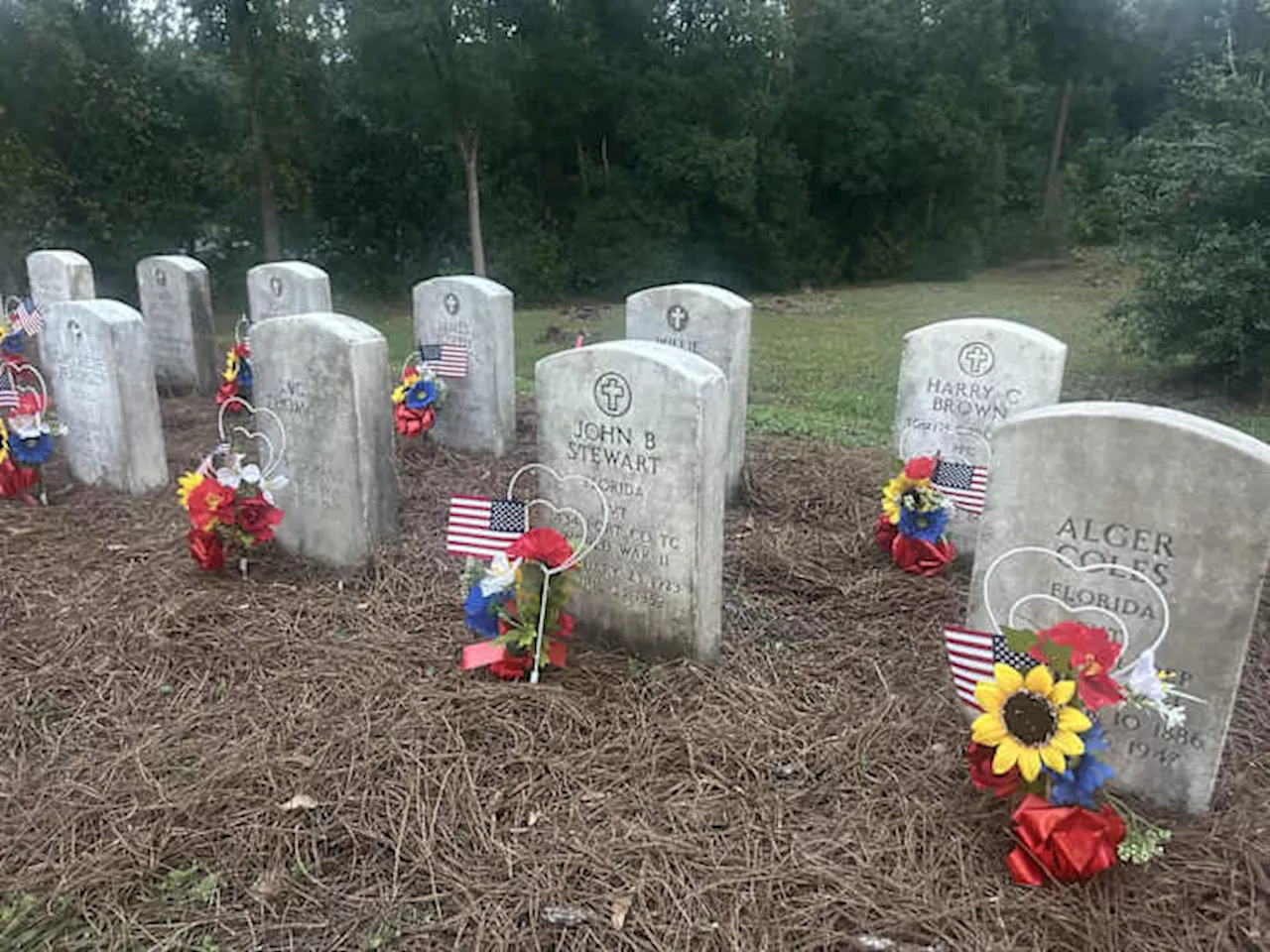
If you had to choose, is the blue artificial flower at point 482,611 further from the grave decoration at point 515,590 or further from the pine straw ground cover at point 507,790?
the pine straw ground cover at point 507,790

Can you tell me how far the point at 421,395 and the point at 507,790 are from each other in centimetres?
384

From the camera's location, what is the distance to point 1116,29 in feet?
82.8

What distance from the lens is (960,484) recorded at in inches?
174

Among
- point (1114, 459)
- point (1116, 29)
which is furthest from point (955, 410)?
point (1116, 29)

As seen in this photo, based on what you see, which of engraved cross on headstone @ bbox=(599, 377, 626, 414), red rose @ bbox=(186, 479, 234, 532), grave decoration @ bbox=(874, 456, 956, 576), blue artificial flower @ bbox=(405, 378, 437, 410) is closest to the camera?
engraved cross on headstone @ bbox=(599, 377, 626, 414)

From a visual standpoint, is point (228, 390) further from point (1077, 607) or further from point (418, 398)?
point (1077, 607)

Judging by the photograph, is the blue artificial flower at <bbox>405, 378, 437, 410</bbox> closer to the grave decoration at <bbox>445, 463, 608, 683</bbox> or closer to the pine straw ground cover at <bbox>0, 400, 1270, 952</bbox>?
the pine straw ground cover at <bbox>0, 400, 1270, 952</bbox>

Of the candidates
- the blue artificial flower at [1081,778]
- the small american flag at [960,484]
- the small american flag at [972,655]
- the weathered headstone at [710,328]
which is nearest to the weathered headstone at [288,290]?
the weathered headstone at [710,328]

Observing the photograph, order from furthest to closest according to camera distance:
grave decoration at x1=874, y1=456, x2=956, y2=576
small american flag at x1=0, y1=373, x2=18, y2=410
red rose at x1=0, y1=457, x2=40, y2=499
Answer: small american flag at x1=0, y1=373, x2=18, y2=410, red rose at x1=0, y1=457, x2=40, y2=499, grave decoration at x1=874, y1=456, x2=956, y2=576

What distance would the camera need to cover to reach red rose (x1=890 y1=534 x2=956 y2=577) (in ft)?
14.6

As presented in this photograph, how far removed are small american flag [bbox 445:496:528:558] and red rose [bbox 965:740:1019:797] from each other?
5.59ft

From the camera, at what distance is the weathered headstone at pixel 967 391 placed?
4.41 meters

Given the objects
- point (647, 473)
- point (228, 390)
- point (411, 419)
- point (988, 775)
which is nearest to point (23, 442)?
point (228, 390)

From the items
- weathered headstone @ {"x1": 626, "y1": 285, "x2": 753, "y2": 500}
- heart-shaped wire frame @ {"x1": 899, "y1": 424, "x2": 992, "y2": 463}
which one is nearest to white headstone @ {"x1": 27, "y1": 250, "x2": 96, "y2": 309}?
weathered headstone @ {"x1": 626, "y1": 285, "x2": 753, "y2": 500}
